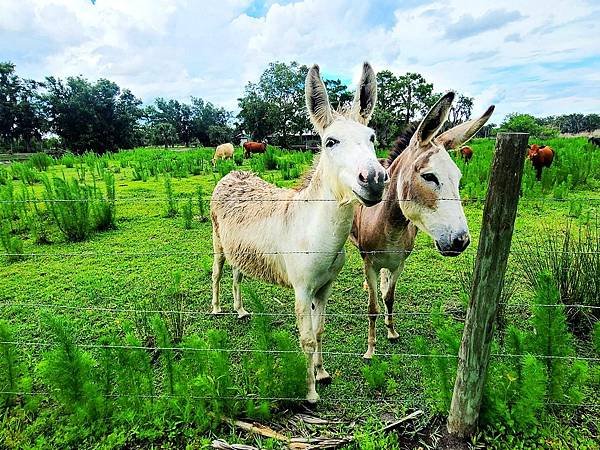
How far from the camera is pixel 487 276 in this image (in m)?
2.01

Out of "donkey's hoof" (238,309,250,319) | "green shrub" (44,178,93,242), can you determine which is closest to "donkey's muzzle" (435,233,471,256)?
"donkey's hoof" (238,309,250,319)

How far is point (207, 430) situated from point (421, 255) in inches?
159

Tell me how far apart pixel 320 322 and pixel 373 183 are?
4.54ft

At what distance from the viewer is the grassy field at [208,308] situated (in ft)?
7.95

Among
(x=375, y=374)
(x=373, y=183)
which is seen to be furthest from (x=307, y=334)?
(x=373, y=183)

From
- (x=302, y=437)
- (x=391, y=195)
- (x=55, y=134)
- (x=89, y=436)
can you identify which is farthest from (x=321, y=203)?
(x=55, y=134)

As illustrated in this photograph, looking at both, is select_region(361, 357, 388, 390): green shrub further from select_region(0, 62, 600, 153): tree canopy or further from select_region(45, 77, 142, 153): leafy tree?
select_region(45, 77, 142, 153): leafy tree

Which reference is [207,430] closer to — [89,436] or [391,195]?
[89,436]

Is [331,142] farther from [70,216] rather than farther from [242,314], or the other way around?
[70,216]

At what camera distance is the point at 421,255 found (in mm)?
5656

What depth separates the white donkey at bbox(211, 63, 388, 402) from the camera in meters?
2.20

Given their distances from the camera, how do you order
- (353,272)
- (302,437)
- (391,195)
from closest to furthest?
(302,437)
(391,195)
(353,272)

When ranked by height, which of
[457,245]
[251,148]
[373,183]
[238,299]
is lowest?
[238,299]

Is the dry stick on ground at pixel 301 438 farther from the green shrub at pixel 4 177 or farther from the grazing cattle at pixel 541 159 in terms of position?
the green shrub at pixel 4 177
